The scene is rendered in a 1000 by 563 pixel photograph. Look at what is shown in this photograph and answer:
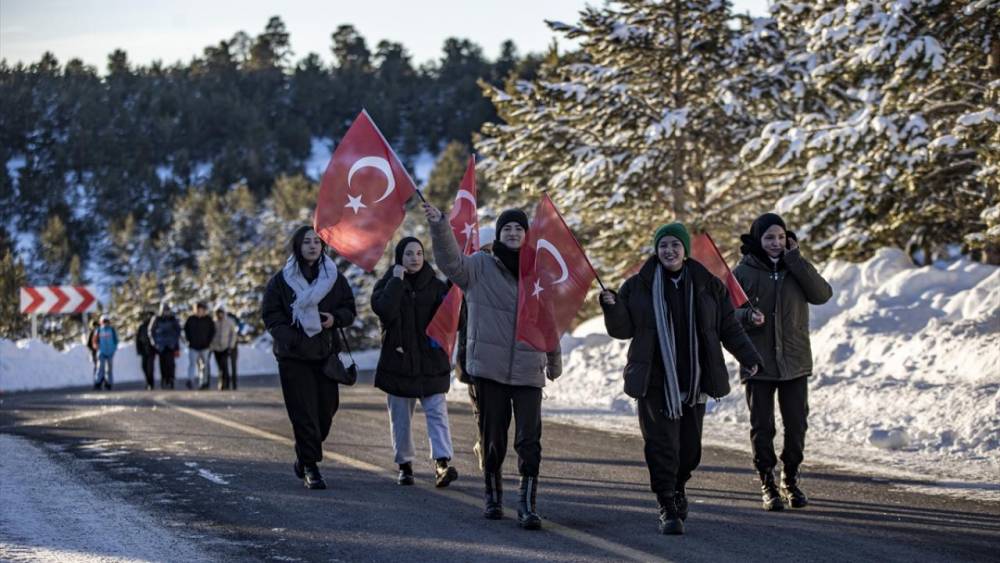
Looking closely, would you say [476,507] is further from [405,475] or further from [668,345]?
[668,345]

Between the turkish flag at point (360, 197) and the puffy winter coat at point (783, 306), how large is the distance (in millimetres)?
2733

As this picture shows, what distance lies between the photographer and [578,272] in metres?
8.84

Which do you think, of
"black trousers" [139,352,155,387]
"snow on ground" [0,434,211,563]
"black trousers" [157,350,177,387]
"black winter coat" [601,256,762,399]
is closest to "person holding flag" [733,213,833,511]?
"black winter coat" [601,256,762,399]

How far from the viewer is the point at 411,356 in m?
10.2

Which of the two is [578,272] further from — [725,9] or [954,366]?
[725,9]

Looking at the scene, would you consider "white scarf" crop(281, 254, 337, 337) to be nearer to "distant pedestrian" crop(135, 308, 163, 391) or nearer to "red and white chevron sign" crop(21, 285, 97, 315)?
"distant pedestrian" crop(135, 308, 163, 391)

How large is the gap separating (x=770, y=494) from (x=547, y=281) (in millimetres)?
2045

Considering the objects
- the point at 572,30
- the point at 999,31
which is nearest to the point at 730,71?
the point at 572,30

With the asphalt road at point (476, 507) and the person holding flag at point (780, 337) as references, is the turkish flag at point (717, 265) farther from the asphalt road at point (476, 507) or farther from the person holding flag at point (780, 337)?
the asphalt road at point (476, 507)

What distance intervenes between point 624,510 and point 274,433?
6.30m

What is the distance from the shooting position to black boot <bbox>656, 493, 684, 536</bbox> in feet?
25.7

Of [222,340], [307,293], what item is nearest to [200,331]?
[222,340]

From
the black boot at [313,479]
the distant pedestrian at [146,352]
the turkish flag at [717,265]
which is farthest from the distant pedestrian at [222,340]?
the turkish flag at [717,265]

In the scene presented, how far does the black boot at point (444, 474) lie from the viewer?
32.7 ft
